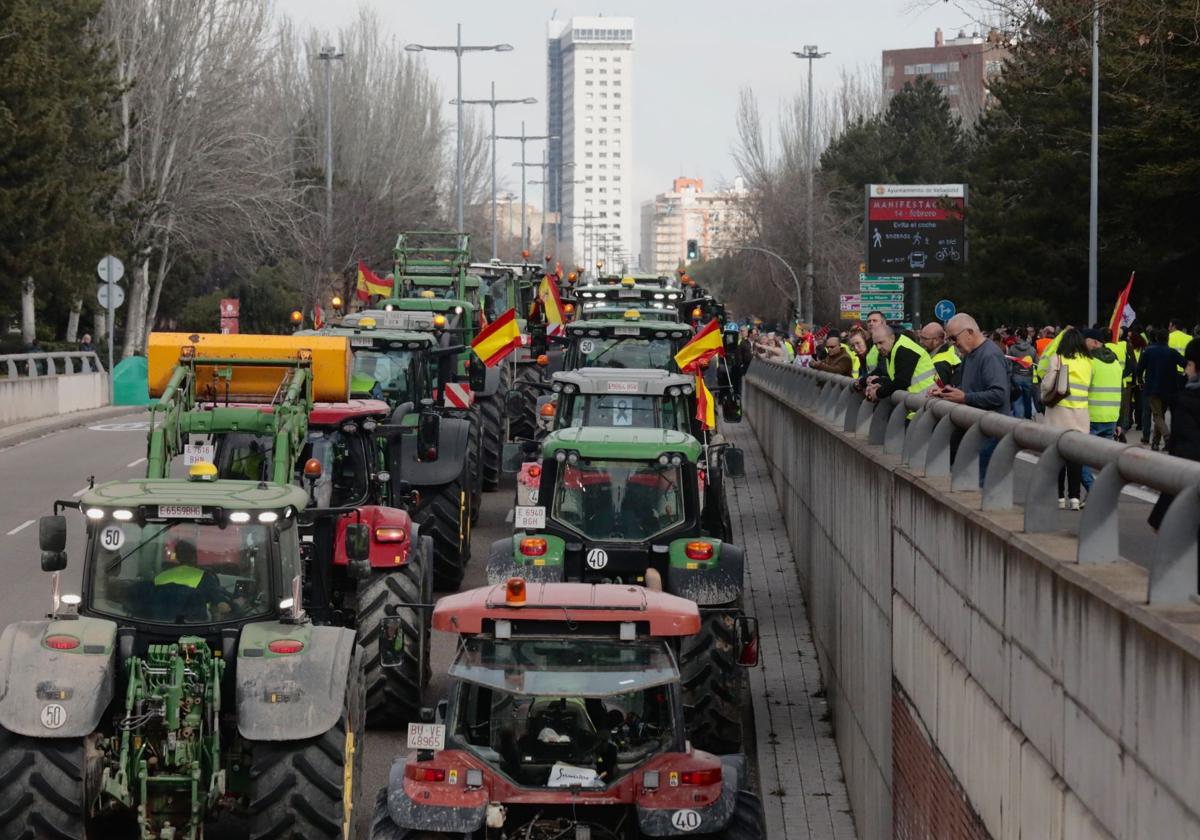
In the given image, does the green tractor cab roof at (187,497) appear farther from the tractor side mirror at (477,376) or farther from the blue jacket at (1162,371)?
the blue jacket at (1162,371)

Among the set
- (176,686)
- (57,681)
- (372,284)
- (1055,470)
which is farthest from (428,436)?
(372,284)

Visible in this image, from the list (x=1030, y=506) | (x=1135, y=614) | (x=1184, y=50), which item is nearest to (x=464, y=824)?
(x=1030, y=506)

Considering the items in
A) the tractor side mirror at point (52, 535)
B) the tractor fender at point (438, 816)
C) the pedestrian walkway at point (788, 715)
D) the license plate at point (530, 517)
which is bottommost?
the pedestrian walkway at point (788, 715)

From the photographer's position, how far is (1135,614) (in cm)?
507

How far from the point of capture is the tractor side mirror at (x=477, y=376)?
84.5 ft

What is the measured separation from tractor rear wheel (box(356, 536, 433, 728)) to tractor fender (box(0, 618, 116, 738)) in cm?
398

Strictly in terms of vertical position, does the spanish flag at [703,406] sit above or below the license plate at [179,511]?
below

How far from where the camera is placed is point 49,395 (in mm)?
44125

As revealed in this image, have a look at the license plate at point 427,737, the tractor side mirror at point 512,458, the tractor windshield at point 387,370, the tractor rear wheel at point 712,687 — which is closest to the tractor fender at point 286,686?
the license plate at point 427,737

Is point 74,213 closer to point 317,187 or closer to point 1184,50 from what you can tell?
point 317,187

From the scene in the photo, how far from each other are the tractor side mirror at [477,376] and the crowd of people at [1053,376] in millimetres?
4355

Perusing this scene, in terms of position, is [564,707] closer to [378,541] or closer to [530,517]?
[530,517]

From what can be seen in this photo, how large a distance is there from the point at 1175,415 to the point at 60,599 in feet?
22.1

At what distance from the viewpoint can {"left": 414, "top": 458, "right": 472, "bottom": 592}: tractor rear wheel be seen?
767 inches
